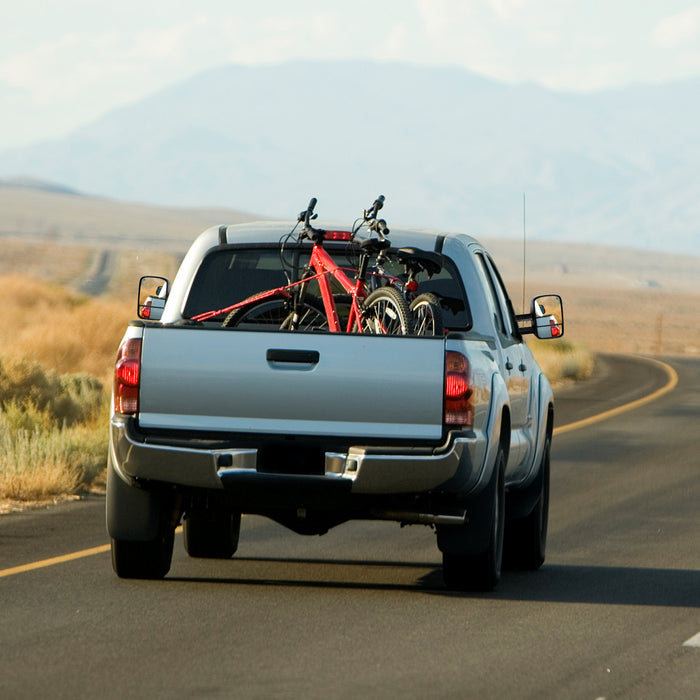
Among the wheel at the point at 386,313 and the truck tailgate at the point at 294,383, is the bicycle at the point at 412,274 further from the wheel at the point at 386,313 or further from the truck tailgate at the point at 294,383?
the truck tailgate at the point at 294,383

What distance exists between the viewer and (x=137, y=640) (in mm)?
7637

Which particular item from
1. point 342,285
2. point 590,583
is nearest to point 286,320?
point 342,285

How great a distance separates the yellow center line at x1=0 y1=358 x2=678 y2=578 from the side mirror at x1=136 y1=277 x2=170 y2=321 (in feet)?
5.17

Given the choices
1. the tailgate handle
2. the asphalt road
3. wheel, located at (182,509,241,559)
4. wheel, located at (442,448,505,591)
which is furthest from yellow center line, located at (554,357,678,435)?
the tailgate handle

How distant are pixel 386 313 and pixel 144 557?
6.38 ft

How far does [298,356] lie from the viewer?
27.3ft

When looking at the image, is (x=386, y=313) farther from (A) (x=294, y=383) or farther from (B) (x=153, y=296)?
(B) (x=153, y=296)

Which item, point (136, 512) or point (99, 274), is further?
point (99, 274)

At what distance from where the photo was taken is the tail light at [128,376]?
27.7ft

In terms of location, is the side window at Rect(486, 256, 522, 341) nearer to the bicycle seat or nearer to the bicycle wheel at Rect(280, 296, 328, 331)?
Answer: the bicycle seat

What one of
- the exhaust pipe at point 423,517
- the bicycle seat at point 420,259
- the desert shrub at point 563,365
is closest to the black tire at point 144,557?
the exhaust pipe at point 423,517

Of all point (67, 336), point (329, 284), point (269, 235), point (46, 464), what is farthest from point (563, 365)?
point (329, 284)

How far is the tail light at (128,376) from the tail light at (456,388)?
1581 millimetres

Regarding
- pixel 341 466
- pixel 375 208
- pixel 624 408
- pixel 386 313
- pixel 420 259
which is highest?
pixel 375 208
